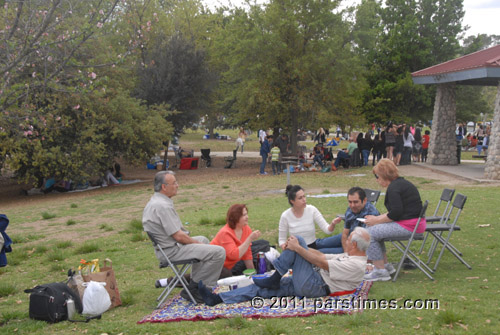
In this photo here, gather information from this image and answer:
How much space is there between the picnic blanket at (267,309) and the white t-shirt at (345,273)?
11 cm

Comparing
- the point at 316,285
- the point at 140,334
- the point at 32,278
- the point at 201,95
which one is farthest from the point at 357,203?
the point at 201,95

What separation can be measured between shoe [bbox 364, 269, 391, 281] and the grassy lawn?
0.51ft

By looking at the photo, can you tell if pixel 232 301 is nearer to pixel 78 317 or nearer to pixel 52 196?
pixel 78 317

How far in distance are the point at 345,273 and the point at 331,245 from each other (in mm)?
1512

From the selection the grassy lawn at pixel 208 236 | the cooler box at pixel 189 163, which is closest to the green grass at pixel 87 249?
the grassy lawn at pixel 208 236

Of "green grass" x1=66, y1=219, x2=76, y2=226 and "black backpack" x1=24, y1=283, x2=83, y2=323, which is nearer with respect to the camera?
"black backpack" x1=24, y1=283, x2=83, y2=323

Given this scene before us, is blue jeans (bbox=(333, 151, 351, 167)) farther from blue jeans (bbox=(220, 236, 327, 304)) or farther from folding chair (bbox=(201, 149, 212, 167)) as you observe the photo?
blue jeans (bbox=(220, 236, 327, 304))

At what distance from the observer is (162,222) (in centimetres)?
598

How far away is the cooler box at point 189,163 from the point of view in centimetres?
2859

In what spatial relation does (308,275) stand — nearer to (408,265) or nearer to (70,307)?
(408,265)

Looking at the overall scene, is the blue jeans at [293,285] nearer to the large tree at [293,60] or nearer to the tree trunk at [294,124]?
the large tree at [293,60]

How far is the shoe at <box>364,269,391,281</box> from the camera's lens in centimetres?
630

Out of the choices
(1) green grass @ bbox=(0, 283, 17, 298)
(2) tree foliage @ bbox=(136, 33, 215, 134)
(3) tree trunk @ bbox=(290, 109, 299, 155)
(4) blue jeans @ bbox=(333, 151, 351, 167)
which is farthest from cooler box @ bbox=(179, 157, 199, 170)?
(1) green grass @ bbox=(0, 283, 17, 298)

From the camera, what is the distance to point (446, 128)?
868 inches
